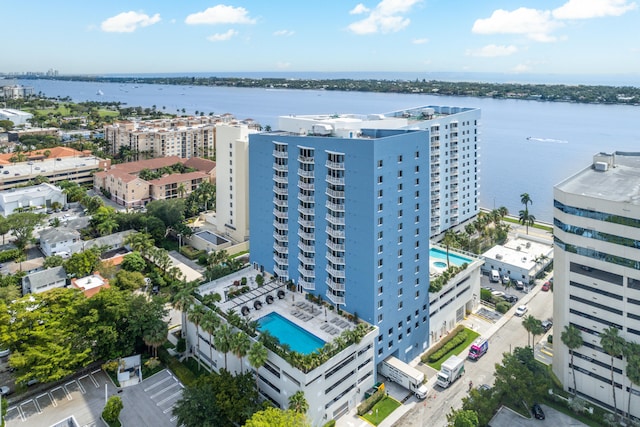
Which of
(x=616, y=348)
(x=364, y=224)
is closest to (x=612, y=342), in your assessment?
(x=616, y=348)

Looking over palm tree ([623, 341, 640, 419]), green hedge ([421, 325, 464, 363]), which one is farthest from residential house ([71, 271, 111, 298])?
palm tree ([623, 341, 640, 419])

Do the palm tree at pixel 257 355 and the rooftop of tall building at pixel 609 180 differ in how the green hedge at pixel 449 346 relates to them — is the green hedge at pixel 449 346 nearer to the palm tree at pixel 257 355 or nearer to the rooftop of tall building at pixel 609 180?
the palm tree at pixel 257 355

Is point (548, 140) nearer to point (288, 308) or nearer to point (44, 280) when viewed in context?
point (288, 308)

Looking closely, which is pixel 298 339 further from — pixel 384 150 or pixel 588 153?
pixel 588 153

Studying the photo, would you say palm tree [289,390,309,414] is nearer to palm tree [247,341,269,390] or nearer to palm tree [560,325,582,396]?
palm tree [247,341,269,390]

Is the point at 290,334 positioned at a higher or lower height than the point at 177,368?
higher
